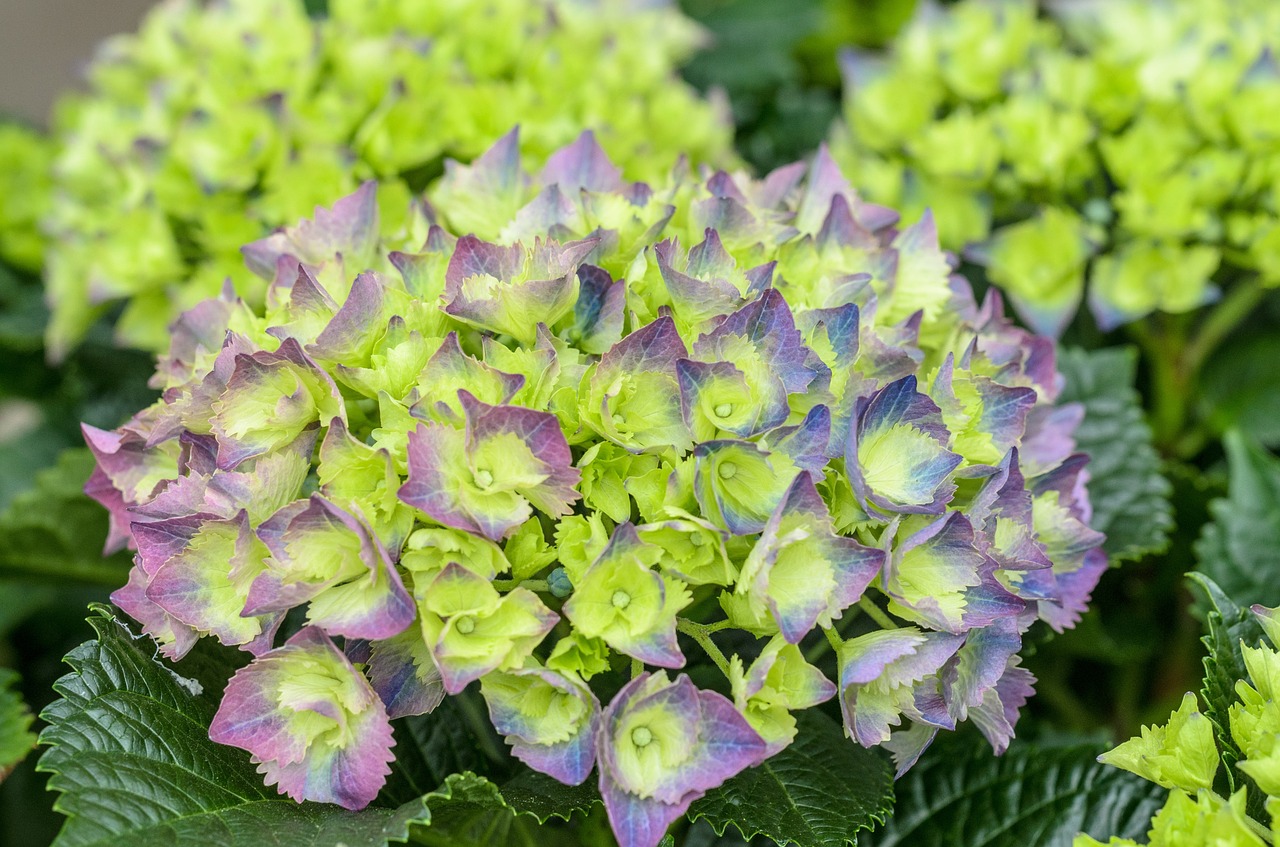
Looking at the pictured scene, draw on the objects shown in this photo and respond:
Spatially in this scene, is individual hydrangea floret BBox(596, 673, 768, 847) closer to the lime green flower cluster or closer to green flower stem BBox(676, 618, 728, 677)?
green flower stem BBox(676, 618, 728, 677)

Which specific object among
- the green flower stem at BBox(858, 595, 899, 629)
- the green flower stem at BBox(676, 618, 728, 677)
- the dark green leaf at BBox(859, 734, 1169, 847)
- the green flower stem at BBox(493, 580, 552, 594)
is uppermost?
the green flower stem at BBox(493, 580, 552, 594)

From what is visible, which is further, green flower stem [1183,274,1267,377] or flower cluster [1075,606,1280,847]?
green flower stem [1183,274,1267,377]

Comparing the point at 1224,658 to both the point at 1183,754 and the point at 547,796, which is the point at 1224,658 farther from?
the point at 547,796

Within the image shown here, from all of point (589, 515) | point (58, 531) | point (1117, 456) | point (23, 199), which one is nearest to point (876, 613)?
point (589, 515)

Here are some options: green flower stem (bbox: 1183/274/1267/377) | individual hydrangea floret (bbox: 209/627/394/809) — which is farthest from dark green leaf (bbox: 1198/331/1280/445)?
individual hydrangea floret (bbox: 209/627/394/809)

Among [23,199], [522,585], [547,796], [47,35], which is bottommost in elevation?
[547,796]

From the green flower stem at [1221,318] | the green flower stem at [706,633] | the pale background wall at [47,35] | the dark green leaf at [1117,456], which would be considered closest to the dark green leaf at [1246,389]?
the green flower stem at [1221,318]

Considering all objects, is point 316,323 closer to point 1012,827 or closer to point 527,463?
point 527,463
